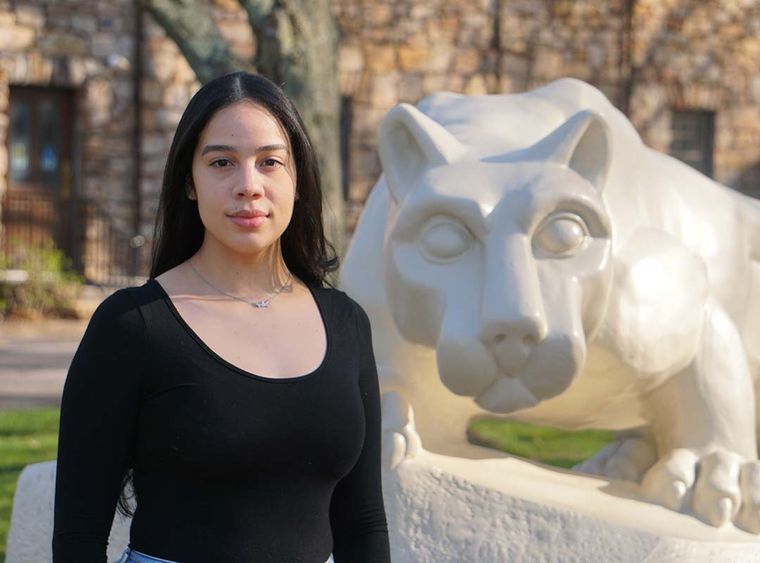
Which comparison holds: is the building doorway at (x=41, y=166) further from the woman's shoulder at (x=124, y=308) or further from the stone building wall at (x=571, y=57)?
the woman's shoulder at (x=124, y=308)

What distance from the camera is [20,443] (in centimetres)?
611

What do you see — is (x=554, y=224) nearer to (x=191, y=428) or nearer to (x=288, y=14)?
(x=191, y=428)

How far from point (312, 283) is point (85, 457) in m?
0.42

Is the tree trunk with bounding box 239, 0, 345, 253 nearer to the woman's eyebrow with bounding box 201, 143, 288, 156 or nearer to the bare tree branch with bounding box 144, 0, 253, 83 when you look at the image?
the bare tree branch with bounding box 144, 0, 253, 83

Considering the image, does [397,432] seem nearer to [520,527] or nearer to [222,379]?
[520,527]

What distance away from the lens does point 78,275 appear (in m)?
12.5

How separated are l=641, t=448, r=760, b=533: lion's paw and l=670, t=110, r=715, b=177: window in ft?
41.9

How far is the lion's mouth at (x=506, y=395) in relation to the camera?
2.59 m

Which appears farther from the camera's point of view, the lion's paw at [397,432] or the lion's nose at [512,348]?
the lion's paw at [397,432]

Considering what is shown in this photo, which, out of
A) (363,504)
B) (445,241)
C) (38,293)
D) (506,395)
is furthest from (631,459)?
(38,293)

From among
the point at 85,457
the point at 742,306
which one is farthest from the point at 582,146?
the point at 85,457

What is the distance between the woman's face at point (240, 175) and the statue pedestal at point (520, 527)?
4.41ft

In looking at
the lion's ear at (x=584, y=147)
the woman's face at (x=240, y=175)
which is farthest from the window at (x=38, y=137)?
the woman's face at (x=240, y=175)

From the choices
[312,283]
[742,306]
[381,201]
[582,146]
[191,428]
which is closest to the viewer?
[191,428]
